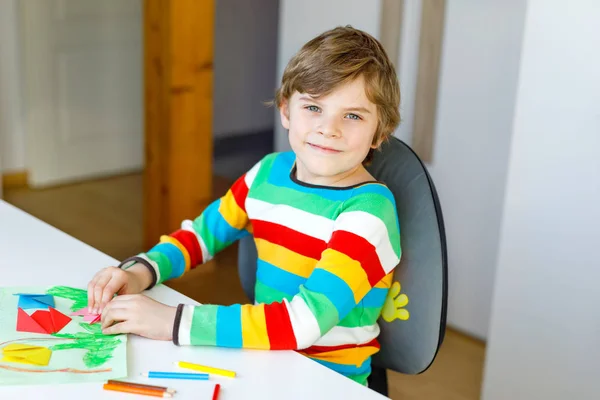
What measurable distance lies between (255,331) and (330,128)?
1.21ft

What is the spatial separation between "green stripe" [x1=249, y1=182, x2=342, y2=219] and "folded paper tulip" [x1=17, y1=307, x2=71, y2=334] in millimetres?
434

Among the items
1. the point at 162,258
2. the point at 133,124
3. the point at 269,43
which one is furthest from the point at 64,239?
the point at 269,43

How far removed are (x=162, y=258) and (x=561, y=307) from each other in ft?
3.57

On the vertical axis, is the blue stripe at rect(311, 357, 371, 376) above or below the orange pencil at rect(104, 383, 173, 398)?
below

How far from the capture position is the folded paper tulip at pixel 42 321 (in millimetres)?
1135

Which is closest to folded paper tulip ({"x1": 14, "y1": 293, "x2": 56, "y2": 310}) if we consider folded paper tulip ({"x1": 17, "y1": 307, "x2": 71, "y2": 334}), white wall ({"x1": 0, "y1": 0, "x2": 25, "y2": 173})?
folded paper tulip ({"x1": 17, "y1": 307, "x2": 71, "y2": 334})

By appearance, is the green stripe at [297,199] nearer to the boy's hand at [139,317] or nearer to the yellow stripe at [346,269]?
the yellow stripe at [346,269]

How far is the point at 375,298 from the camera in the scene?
138cm

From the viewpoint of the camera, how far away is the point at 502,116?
2.52 meters

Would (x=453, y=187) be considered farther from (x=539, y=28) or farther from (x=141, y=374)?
(x=141, y=374)

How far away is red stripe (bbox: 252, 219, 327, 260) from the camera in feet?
4.52

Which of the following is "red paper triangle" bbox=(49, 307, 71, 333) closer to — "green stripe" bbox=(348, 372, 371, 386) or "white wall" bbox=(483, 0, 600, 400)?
"green stripe" bbox=(348, 372, 371, 386)

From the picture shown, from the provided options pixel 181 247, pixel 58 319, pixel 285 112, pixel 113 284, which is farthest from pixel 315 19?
pixel 58 319

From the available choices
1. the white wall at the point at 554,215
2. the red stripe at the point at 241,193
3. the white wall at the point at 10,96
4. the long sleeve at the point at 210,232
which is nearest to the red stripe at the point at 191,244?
the long sleeve at the point at 210,232
